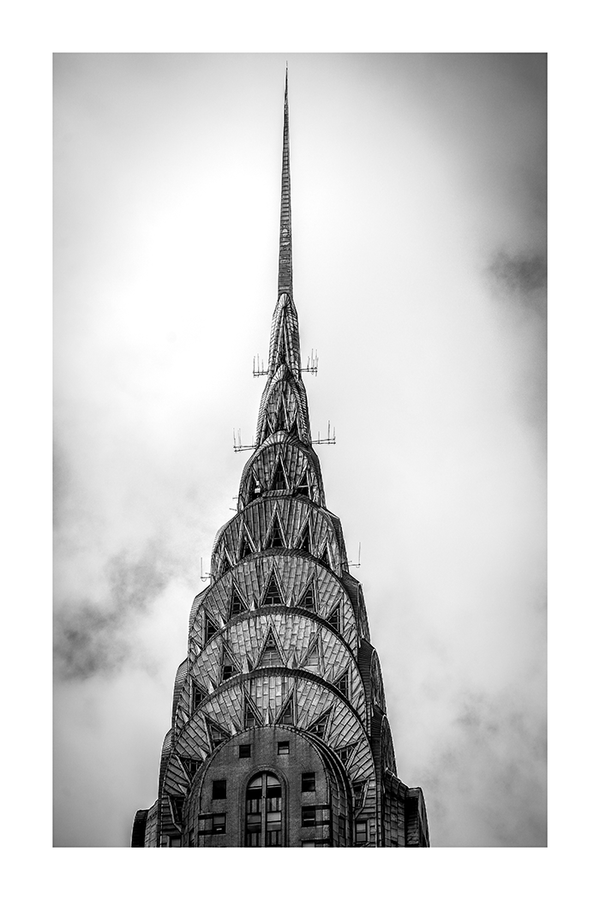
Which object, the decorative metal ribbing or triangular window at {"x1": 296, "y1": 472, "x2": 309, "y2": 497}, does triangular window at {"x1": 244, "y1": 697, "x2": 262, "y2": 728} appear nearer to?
the decorative metal ribbing

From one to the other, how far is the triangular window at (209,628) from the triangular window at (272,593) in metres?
1.87

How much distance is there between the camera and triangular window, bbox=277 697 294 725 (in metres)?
48.2

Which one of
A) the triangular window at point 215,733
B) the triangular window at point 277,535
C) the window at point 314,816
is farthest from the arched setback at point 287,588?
the window at point 314,816

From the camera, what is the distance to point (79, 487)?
3778cm

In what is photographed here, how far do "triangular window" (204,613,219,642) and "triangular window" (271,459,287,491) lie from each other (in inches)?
226

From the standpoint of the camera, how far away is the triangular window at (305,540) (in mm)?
54062

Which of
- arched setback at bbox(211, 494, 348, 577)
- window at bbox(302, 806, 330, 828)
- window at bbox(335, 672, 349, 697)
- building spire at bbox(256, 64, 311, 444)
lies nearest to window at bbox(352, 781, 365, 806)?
window at bbox(302, 806, 330, 828)

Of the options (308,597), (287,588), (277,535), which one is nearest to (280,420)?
(277,535)

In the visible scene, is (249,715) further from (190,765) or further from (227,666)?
(227,666)

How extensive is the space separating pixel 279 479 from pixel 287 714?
32.4ft

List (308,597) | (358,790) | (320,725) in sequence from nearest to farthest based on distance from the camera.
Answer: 1. (358,790)
2. (320,725)
3. (308,597)

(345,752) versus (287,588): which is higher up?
(287,588)

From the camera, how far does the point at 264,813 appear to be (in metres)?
46.1

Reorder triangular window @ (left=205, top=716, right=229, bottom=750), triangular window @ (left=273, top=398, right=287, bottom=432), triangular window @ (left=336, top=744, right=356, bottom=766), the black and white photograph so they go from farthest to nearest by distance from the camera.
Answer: triangular window @ (left=273, top=398, right=287, bottom=432) → triangular window @ (left=336, top=744, right=356, bottom=766) → triangular window @ (left=205, top=716, right=229, bottom=750) → the black and white photograph
